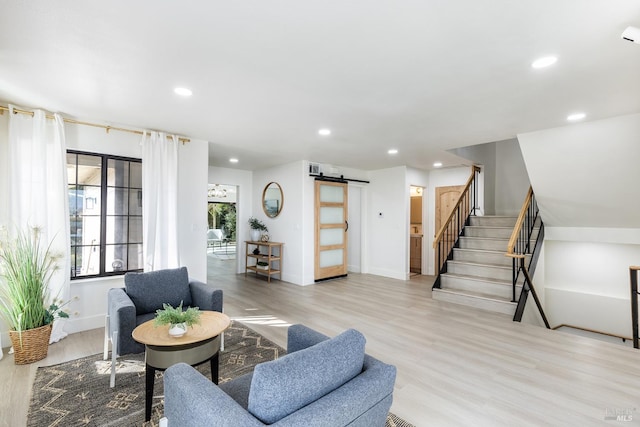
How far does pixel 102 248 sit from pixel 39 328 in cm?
Result: 115

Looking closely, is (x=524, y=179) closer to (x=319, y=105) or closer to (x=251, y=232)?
(x=319, y=105)

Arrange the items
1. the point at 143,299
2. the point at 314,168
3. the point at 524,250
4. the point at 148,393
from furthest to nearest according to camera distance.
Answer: the point at 314,168, the point at 524,250, the point at 143,299, the point at 148,393

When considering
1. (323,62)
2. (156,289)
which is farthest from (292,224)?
(323,62)

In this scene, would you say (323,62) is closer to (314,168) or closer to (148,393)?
(148,393)

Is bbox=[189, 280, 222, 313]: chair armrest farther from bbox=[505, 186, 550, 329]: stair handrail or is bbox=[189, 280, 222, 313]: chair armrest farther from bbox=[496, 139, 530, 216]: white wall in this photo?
bbox=[496, 139, 530, 216]: white wall

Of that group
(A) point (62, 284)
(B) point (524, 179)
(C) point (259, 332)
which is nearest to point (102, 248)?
(A) point (62, 284)

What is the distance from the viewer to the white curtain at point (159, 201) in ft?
13.1

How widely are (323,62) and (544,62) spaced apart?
1.67 metres

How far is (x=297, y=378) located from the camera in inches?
47.0

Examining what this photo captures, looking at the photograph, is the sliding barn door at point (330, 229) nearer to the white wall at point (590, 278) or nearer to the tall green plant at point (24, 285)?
the white wall at point (590, 278)

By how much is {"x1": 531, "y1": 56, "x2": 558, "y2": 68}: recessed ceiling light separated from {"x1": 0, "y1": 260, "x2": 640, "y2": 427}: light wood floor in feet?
8.48

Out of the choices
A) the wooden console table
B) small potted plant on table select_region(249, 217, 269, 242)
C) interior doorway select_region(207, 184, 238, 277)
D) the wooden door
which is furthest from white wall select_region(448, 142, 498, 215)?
interior doorway select_region(207, 184, 238, 277)

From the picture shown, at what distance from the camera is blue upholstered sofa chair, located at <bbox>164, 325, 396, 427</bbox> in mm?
1151

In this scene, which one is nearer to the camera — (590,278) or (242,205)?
(590,278)
